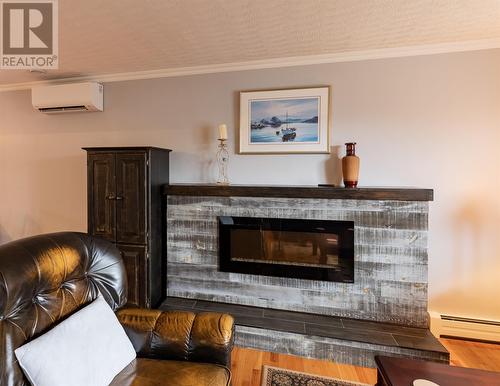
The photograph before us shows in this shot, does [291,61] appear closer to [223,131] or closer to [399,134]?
[223,131]

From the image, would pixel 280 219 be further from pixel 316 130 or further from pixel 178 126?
pixel 178 126

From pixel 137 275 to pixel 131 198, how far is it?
27.0 inches

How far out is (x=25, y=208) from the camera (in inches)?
122

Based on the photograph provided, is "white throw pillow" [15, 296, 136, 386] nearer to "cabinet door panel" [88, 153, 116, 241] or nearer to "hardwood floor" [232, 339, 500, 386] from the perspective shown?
"hardwood floor" [232, 339, 500, 386]

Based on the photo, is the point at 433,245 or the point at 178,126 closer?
the point at 433,245

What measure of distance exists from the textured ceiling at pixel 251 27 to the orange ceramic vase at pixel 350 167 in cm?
88

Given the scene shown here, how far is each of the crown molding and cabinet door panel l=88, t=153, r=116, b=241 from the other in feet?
3.14

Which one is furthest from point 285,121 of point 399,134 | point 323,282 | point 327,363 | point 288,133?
point 327,363

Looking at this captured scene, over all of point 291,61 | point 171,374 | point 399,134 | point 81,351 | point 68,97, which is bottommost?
point 171,374

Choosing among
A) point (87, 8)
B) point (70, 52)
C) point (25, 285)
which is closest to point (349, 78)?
point (87, 8)

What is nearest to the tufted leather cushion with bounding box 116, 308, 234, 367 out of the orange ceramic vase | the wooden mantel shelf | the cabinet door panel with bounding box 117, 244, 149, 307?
the cabinet door panel with bounding box 117, 244, 149, 307

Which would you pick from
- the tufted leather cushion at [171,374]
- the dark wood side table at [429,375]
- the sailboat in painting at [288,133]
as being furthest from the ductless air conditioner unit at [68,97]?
the dark wood side table at [429,375]

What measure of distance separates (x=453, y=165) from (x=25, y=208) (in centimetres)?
440

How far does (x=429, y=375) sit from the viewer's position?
3.77 feet
